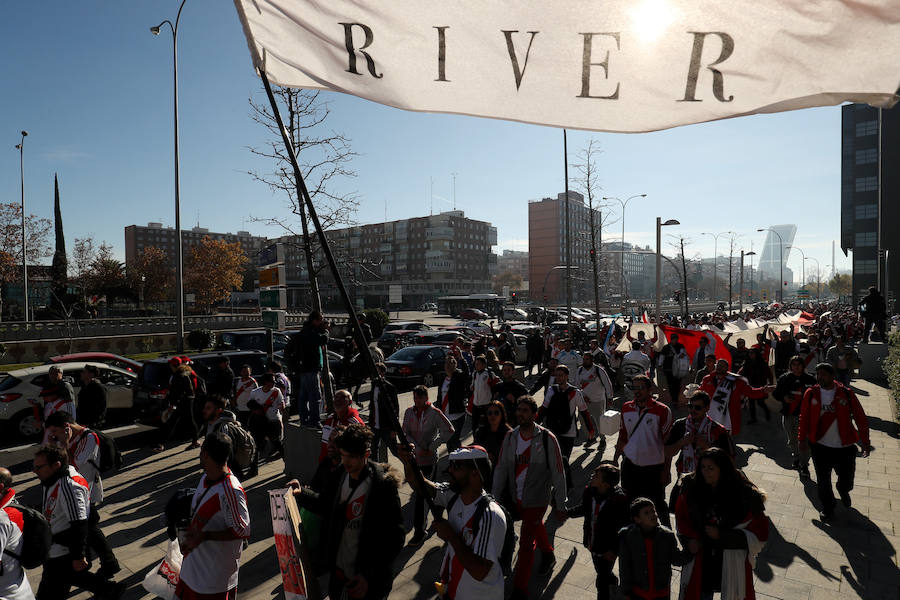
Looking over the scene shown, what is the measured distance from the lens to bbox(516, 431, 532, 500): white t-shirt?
16.3 ft

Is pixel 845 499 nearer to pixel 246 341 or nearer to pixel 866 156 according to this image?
pixel 246 341

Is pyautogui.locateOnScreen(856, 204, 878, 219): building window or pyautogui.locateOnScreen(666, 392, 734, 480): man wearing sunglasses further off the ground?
pyautogui.locateOnScreen(856, 204, 878, 219): building window

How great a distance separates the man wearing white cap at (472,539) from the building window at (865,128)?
82486 mm

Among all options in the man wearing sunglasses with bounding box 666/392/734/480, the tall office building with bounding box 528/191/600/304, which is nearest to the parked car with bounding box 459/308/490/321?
the man wearing sunglasses with bounding box 666/392/734/480

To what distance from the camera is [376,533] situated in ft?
10.5

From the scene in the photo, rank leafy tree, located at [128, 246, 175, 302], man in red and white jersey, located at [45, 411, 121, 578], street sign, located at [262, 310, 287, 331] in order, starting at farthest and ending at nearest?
leafy tree, located at [128, 246, 175, 302]
street sign, located at [262, 310, 287, 331]
man in red and white jersey, located at [45, 411, 121, 578]

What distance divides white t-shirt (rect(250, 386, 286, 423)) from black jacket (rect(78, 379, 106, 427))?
2584 mm

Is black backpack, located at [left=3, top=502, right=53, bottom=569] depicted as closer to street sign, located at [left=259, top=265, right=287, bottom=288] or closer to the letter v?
the letter v

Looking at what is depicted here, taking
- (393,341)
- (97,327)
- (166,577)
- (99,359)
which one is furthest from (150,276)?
(166,577)

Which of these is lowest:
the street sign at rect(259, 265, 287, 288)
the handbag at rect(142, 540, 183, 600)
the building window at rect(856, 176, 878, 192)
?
the handbag at rect(142, 540, 183, 600)

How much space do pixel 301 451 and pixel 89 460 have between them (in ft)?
10.00

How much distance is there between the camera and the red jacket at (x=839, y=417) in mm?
6320

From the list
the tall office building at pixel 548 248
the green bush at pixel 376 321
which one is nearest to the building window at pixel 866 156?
the tall office building at pixel 548 248

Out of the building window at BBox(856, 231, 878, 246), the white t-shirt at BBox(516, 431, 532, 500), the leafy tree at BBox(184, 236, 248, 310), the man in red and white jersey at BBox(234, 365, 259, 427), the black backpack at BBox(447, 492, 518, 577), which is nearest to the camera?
the black backpack at BBox(447, 492, 518, 577)
